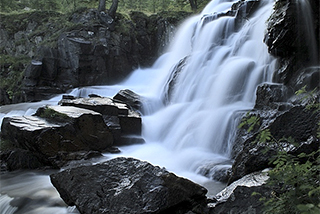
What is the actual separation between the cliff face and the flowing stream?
1813mm

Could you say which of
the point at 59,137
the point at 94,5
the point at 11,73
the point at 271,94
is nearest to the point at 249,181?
the point at 271,94

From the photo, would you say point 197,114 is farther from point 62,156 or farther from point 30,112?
point 30,112

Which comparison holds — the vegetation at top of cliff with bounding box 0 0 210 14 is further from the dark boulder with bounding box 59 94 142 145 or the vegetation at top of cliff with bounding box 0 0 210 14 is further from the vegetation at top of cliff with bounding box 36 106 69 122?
the vegetation at top of cliff with bounding box 36 106 69 122

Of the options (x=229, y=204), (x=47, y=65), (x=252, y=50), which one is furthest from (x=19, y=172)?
(x=47, y=65)

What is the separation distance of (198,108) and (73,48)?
873cm

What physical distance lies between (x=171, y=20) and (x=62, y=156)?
14185 mm

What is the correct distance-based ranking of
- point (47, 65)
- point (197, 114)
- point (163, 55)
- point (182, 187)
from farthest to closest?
point (163, 55) < point (47, 65) < point (197, 114) < point (182, 187)

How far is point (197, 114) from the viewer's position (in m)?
8.76

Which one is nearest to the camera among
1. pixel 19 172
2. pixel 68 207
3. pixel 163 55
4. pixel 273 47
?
pixel 68 207

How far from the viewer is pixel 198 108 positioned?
9.20 metres

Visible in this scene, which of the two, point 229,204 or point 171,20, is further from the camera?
point 171,20

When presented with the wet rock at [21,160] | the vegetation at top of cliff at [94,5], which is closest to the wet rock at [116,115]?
the wet rock at [21,160]

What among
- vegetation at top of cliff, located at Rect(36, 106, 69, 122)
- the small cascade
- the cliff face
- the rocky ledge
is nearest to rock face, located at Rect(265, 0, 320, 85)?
the small cascade

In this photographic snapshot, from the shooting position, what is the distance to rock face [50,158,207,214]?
11.1 ft
